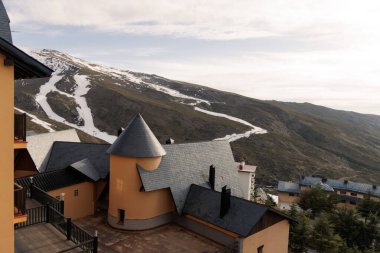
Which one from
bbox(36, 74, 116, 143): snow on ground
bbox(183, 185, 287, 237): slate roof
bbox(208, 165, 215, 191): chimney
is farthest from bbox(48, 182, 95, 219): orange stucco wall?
bbox(36, 74, 116, 143): snow on ground

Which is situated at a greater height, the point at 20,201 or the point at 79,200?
the point at 20,201

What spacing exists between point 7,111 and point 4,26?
2.91 meters

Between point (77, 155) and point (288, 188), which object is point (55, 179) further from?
point (288, 188)

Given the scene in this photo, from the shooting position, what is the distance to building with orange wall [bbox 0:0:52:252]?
10.4m

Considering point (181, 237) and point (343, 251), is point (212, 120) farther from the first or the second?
→ point (181, 237)

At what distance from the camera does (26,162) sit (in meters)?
25.5

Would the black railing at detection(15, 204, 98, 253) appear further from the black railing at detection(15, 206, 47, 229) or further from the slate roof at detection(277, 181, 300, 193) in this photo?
the slate roof at detection(277, 181, 300, 193)

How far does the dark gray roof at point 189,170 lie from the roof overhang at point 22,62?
1554cm

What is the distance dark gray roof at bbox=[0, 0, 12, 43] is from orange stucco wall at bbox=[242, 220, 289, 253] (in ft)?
61.2

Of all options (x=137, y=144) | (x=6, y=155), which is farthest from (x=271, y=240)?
(x=6, y=155)

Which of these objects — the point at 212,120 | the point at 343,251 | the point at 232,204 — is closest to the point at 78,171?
the point at 232,204

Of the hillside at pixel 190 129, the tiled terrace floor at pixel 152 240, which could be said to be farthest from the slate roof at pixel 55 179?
the hillside at pixel 190 129

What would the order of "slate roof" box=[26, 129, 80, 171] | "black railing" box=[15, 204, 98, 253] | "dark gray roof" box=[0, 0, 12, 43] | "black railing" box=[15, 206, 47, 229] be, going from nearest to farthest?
1. "dark gray roof" box=[0, 0, 12, 43]
2. "black railing" box=[15, 204, 98, 253]
3. "black railing" box=[15, 206, 47, 229]
4. "slate roof" box=[26, 129, 80, 171]

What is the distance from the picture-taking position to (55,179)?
2633cm
